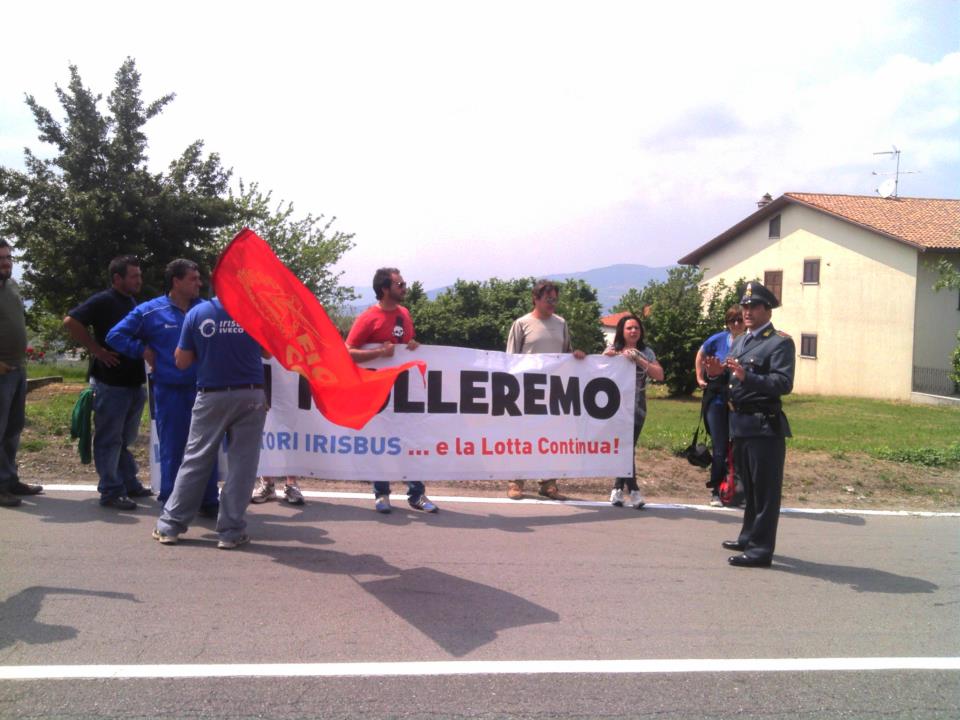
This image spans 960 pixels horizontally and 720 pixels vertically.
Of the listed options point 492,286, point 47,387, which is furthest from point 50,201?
point 492,286


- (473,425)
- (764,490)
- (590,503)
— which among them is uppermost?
(473,425)

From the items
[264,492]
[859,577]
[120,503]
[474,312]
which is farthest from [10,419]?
[474,312]

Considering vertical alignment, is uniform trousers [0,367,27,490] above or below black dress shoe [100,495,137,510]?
above

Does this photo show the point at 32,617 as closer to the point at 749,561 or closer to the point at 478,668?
the point at 478,668

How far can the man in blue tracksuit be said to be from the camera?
6.20m

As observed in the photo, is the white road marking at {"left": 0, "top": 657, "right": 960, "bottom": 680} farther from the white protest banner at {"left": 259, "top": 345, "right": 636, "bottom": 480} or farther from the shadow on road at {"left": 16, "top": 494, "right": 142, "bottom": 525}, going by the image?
the white protest banner at {"left": 259, "top": 345, "right": 636, "bottom": 480}

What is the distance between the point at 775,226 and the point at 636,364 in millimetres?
32757

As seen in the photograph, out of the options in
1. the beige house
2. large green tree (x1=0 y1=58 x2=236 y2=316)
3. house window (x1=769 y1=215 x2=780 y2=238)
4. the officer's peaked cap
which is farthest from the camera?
house window (x1=769 y1=215 x2=780 y2=238)

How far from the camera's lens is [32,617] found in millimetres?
4352

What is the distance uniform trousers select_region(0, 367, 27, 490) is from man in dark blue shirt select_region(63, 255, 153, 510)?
619mm

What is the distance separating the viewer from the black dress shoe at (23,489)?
675cm

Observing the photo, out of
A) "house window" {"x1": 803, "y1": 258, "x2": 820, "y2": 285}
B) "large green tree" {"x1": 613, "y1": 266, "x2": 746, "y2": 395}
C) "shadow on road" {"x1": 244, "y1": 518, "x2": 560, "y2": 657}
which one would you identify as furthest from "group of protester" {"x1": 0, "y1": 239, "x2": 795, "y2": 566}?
"house window" {"x1": 803, "y1": 258, "x2": 820, "y2": 285}

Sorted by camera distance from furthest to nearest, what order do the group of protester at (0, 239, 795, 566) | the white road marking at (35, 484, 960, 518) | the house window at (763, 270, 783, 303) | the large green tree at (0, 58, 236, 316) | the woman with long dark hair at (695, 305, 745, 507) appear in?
the house window at (763, 270, 783, 303)
the large green tree at (0, 58, 236, 316)
the woman with long dark hair at (695, 305, 745, 507)
the white road marking at (35, 484, 960, 518)
the group of protester at (0, 239, 795, 566)

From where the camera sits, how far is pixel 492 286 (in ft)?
140
